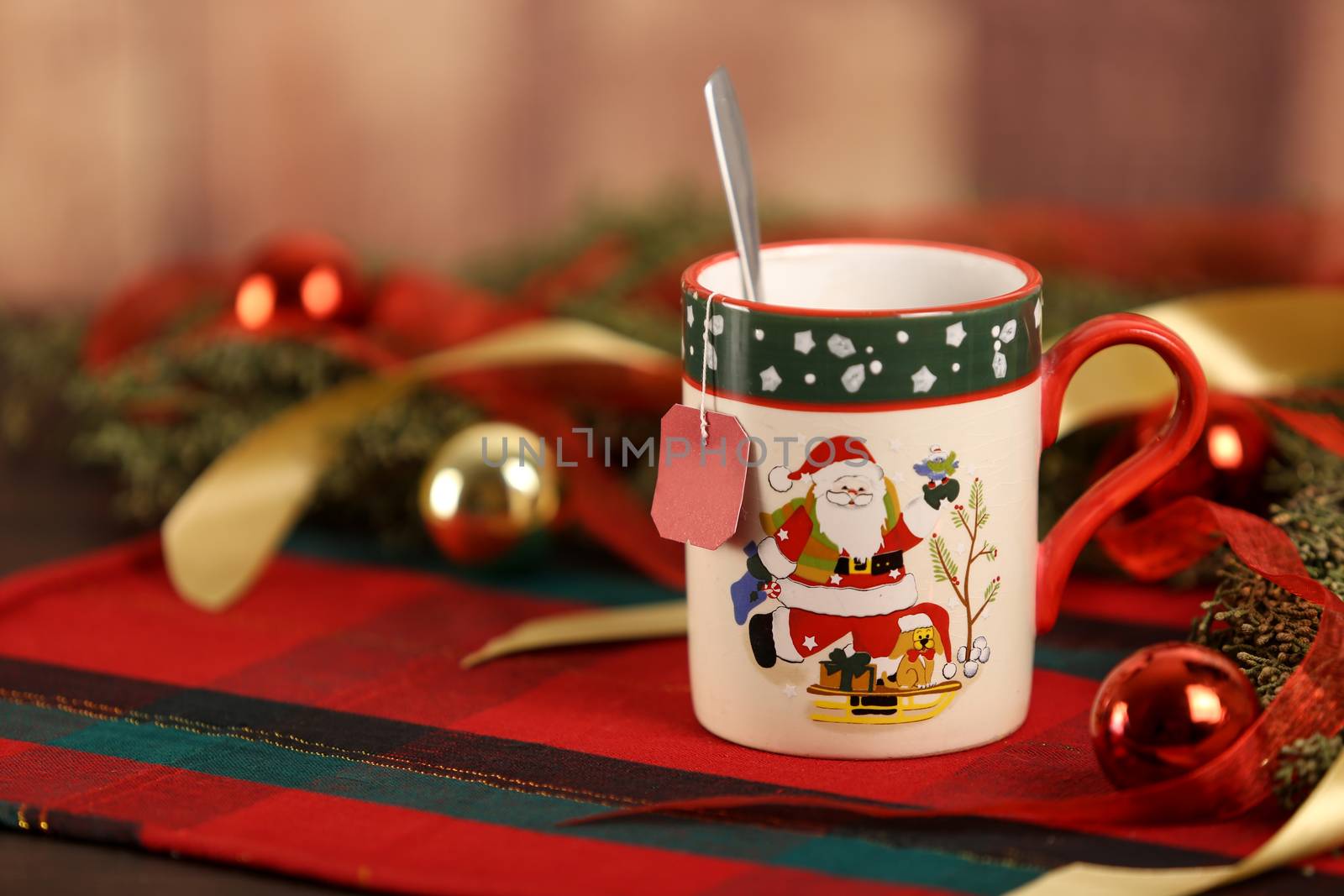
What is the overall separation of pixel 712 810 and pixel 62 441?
2.39 feet

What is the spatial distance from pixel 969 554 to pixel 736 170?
204 mm

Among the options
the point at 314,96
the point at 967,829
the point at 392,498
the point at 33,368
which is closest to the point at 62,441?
the point at 33,368

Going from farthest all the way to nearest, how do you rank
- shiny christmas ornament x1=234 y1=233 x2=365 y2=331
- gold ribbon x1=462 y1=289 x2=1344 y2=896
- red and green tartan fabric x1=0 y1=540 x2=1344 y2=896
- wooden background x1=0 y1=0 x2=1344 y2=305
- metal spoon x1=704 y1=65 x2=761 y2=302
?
1. wooden background x1=0 y1=0 x2=1344 y2=305
2. shiny christmas ornament x1=234 y1=233 x2=365 y2=331
3. gold ribbon x1=462 y1=289 x2=1344 y2=896
4. metal spoon x1=704 y1=65 x2=761 y2=302
5. red and green tartan fabric x1=0 y1=540 x2=1344 y2=896

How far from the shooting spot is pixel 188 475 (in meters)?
1.04

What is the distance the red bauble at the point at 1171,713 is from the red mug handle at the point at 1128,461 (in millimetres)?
98

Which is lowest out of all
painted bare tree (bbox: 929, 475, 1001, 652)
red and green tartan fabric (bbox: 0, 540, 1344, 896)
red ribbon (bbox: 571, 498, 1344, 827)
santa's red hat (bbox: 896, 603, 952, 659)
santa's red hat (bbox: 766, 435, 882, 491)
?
red and green tartan fabric (bbox: 0, 540, 1344, 896)

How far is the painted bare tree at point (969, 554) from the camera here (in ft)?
2.24

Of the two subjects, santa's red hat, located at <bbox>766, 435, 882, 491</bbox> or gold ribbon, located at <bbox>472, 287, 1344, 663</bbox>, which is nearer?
santa's red hat, located at <bbox>766, 435, 882, 491</bbox>

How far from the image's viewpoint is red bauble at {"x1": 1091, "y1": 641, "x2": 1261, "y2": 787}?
630mm

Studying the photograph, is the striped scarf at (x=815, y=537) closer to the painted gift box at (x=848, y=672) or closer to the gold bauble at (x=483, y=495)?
the painted gift box at (x=848, y=672)

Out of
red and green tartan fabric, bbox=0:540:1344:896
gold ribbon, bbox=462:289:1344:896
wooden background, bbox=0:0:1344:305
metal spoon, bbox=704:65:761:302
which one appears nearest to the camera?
red and green tartan fabric, bbox=0:540:1344:896

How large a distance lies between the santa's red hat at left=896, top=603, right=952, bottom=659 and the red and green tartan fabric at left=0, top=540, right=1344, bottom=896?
0.19 feet

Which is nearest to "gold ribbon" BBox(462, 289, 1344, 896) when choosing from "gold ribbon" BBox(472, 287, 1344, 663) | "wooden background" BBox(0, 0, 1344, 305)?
"gold ribbon" BBox(472, 287, 1344, 663)

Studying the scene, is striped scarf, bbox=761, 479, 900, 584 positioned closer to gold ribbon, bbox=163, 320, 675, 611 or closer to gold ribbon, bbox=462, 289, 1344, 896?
gold ribbon, bbox=462, 289, 1344, 896
